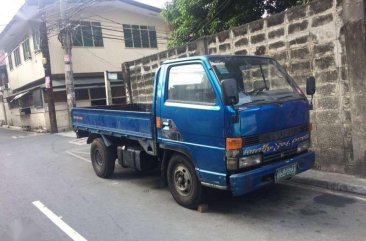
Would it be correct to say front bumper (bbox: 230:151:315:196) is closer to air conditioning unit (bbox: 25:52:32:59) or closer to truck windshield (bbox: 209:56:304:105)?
truck windshield (bbox: 209:56:304:105)

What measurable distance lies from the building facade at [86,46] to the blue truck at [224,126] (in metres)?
15.1

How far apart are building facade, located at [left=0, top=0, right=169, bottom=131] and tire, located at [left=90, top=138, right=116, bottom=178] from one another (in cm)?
1268

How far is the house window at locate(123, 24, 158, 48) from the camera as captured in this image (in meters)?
24.0

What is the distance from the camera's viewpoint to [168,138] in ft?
19.3

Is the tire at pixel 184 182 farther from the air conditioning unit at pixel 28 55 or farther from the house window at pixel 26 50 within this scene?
the house window at pixel 26 50

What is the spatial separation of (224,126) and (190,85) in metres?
0.98

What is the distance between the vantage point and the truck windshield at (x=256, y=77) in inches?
211

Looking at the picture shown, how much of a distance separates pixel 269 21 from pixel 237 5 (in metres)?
4.34

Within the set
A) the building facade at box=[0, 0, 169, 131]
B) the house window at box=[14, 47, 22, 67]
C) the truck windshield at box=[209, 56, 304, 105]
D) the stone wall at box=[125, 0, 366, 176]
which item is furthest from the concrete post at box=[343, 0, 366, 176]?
the house window at box=[14, 47, 22, 67]

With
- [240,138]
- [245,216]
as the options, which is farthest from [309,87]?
[245,216]

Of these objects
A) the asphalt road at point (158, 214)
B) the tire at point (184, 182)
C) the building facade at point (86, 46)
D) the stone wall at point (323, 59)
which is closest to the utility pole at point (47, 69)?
the building facade at point (86, 46)

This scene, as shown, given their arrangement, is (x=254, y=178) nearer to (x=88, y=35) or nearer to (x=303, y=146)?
(x=303, y=146)

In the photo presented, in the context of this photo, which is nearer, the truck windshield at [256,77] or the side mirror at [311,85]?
the truck windshield at [256,77]

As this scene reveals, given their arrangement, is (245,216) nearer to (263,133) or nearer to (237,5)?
(263,133)
